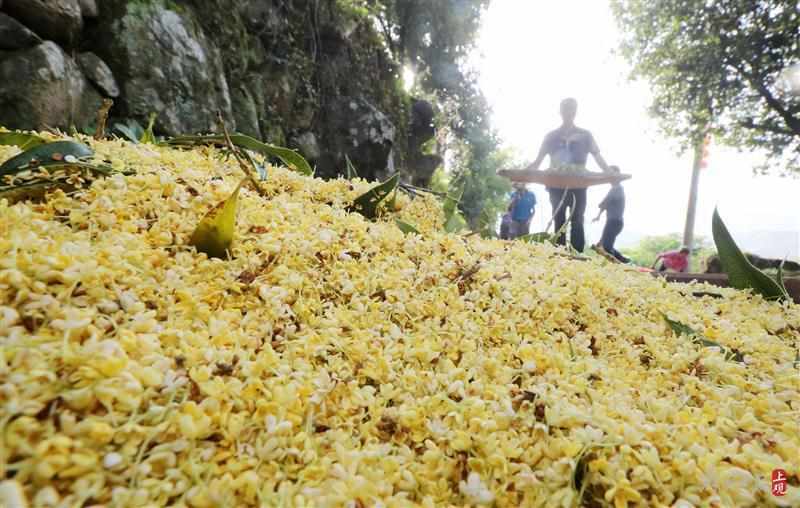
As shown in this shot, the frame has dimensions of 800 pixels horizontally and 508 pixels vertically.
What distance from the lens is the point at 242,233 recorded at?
0.81 metres

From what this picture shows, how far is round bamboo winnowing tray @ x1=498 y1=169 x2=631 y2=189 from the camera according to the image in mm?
3445

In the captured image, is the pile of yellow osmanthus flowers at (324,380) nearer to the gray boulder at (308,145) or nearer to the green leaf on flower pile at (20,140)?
the green leaf on flower pile at (20,140)

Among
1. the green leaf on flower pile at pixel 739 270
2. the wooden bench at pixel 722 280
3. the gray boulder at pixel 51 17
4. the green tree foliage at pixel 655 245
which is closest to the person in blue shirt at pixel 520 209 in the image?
the wooden bench at pixel 722 280

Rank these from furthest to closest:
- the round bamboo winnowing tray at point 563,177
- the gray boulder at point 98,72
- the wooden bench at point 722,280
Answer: the round bamboo winnowing tray at point 563,177, the gray boulder at point 98,72, the wooden bench at point 722,280

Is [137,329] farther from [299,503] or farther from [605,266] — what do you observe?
[605,266]

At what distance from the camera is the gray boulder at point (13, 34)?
8.58 ft

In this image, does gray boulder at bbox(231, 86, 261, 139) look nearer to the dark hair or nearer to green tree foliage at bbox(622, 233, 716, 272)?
the dark hair

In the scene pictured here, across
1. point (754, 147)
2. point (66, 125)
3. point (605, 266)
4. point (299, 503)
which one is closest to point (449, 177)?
point (754, 147)

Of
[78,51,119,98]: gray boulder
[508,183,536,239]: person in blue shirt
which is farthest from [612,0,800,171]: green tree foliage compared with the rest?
[78,51,119,98]: gray boulder

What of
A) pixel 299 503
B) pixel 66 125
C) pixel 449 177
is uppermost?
pixel 449 177

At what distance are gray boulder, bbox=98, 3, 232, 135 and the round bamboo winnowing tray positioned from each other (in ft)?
8.95

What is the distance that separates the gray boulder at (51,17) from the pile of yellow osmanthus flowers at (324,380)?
9.68 ft

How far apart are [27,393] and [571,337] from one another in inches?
30.8

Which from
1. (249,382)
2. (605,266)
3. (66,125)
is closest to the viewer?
(249,382)
